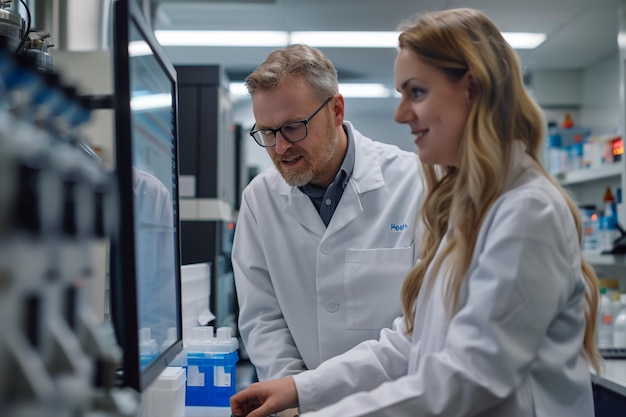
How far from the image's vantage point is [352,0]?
442 centimetres

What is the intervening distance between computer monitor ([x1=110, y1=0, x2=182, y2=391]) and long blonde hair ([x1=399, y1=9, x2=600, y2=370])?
404 millimetres

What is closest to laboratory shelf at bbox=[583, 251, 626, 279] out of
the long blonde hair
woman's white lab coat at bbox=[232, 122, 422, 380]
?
woman's white lab coat at bbox=[232, 122, 422, 380]

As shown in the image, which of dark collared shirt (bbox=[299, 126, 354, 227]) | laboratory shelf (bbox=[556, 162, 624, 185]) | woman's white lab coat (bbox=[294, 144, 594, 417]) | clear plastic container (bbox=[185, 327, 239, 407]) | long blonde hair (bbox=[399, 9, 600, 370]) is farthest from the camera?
laboratory shelf (bbox=[556, 162, 624, 185])

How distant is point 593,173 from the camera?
3.56 m

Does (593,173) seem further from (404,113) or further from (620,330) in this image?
(404,113)

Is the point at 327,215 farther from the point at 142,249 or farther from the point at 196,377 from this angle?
the point at 142,249

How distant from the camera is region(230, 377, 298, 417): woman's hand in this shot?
1.06 metres

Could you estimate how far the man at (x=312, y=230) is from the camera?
156 cm

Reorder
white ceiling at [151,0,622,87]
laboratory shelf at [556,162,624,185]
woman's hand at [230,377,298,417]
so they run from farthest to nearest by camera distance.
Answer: white ceiling at [151,0,622,87] → laboratory shelf at [556,162,624,185] → woman's hand at [230,377,298,417]

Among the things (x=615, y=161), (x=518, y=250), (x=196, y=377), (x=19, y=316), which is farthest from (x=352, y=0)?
(x=19, y=316)

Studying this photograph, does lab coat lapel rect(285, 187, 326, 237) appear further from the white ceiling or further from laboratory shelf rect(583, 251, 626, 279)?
the white ceiling

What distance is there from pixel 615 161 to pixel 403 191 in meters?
2.16

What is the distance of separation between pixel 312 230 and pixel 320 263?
103mm

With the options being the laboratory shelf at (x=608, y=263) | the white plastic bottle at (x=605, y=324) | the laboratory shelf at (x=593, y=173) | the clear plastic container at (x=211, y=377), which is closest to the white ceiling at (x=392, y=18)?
the laboratory shelf at (x=593, y=173)
